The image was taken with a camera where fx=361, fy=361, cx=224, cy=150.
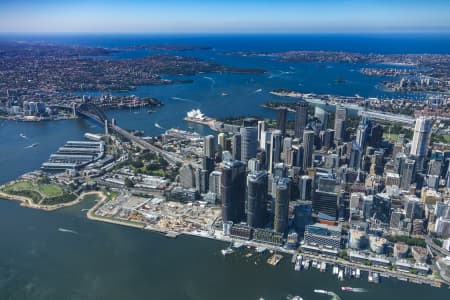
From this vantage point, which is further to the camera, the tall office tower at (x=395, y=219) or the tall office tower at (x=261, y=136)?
the tall office tower at (x=261, y=136)

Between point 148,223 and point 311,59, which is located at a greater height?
point 311,59

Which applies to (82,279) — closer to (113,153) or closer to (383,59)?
(113,153)

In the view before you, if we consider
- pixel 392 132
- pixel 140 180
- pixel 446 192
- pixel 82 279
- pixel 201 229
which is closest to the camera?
pixel 82 279

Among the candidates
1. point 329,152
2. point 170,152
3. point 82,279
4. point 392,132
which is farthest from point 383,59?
point 82,279

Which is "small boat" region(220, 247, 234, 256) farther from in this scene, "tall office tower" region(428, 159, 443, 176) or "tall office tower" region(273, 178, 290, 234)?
"tall office tower" region(428, 159, 443, 176)

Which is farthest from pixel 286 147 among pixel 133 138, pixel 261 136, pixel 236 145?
pixel 133 138

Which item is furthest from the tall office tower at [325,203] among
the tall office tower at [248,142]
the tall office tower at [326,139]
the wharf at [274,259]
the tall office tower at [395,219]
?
the tall office tower at [326,139]

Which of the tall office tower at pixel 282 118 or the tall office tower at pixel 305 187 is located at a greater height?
the tall office tower at pixel 282 118

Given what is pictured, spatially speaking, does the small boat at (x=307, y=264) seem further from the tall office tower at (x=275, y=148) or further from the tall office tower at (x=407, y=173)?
the tall office tower at (x=407, y=173)
